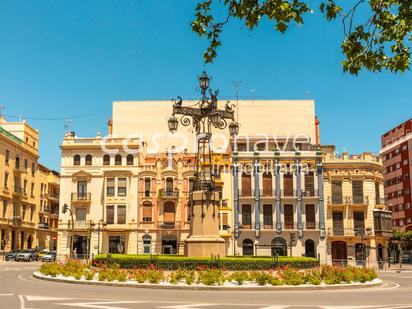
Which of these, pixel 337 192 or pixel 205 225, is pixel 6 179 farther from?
pixel 205 225

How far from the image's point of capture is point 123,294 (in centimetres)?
1783

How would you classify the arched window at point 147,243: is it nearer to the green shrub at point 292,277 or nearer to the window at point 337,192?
the window at point 337,192

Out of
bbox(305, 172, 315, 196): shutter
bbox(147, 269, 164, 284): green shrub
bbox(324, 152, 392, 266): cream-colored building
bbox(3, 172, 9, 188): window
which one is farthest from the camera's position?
bbox(3, 172, 9, 188): window

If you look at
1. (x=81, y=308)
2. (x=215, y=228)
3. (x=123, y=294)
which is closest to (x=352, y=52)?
(x=81, y=308)

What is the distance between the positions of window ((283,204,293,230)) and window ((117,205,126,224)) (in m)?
17.8

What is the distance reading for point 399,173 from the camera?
8081 centimetres

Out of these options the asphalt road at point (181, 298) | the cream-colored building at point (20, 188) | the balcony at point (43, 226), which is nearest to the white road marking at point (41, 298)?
the asphalt road at point (181, 298)

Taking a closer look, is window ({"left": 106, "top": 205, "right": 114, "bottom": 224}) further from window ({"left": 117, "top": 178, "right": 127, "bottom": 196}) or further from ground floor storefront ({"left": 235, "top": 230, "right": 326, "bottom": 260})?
ground floor storefront ({"left": 235, "top": 230, "right": 326, "bottom": 260})

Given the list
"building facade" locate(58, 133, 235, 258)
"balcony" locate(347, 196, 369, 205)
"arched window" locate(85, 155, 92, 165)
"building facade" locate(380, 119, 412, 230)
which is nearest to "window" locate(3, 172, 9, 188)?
"building facade" locate(58, 133, 235, 258)

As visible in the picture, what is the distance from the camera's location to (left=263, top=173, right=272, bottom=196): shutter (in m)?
56.9

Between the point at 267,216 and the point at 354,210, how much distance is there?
971 cm

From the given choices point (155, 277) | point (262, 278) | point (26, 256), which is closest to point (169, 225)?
point (26, 256)

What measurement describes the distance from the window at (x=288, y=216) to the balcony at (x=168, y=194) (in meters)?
12.1

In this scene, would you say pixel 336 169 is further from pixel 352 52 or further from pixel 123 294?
pixel 352 52
